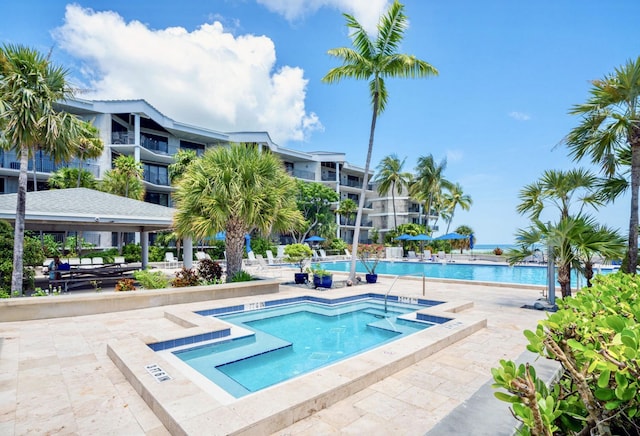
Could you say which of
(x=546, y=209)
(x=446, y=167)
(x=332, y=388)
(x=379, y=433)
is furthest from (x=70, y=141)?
(x=446, y=167)

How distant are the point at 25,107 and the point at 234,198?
5.48 meters

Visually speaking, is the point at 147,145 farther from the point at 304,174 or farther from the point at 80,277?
the point at 80,277

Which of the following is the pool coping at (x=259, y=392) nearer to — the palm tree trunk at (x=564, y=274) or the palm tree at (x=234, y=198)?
the palm tree trunk at (x=564, y=274)

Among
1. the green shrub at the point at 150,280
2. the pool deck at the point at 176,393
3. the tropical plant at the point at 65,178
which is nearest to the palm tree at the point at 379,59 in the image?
the green shrub at the point at 150,280

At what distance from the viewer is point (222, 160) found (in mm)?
11281

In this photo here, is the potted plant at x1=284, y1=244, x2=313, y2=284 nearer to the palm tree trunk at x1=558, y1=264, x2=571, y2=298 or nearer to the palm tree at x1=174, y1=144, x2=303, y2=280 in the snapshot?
the palm tree at x1=174, y1=144, x2=303, y2=280

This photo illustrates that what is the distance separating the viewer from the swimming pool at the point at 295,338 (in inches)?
215

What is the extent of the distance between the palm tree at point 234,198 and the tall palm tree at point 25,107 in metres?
3.69

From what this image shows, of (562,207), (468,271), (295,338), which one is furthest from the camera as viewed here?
(468,271)

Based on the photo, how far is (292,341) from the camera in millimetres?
7188

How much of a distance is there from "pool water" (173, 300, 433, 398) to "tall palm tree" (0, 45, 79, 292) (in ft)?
19.4

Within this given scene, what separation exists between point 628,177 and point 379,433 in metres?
10.1

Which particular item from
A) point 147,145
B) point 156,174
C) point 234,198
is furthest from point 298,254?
point 156,174

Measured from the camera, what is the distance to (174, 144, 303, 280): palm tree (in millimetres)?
10539
